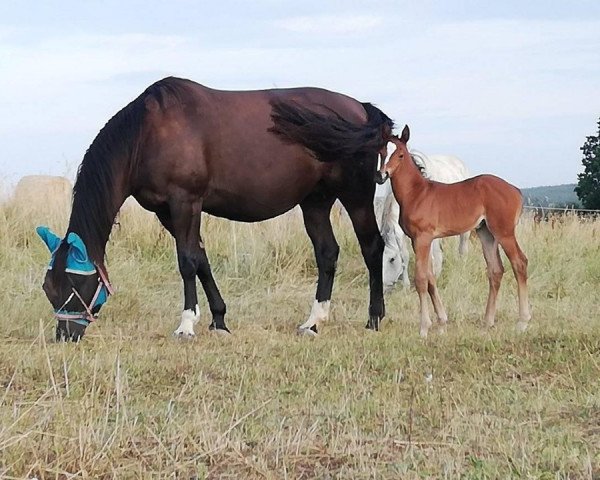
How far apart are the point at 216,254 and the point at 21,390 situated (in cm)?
586

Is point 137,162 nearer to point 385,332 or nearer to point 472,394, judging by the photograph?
point 385,332

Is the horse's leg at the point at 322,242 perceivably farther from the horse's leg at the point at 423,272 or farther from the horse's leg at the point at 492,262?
the horse's leg at the point at 492,262

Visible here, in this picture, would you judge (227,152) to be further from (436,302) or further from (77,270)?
(436,302)


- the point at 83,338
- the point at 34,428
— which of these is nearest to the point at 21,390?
the point at 34,428

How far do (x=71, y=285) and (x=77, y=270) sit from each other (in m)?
0.11

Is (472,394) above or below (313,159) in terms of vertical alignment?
below

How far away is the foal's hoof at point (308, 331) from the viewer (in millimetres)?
6640

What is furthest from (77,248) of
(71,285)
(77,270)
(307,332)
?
(307,332)

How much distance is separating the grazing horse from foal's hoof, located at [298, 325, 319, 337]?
1.3 inches

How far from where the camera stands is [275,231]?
416 inches

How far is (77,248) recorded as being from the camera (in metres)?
5.92

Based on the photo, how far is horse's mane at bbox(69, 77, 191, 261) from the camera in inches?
242

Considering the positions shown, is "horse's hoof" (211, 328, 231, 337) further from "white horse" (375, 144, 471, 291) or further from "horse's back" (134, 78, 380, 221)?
"white horse" (375, 144, 471, 291)

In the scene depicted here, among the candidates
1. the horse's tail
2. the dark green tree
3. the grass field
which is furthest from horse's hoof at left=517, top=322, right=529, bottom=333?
the dark green tree
